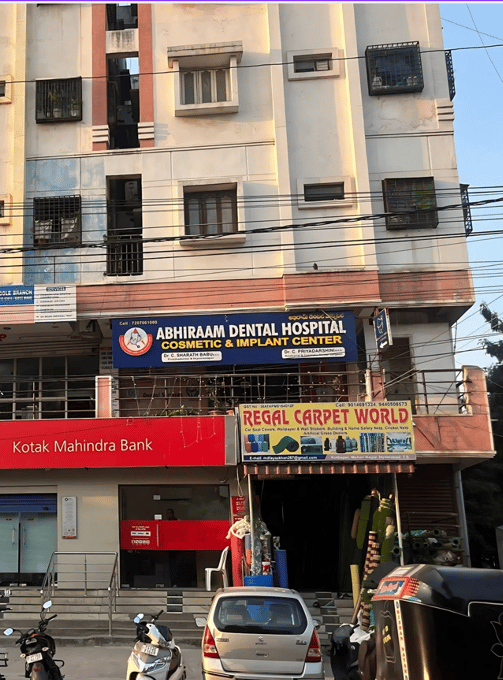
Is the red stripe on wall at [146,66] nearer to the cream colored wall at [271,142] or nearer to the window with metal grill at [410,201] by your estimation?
the cream colored wall at [271,142]

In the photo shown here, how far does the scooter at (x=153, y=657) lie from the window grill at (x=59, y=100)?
49.3ft

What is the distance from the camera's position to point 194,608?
16.0 meters

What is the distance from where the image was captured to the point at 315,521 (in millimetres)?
19344

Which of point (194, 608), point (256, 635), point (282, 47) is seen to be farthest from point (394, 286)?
point (256, 635)

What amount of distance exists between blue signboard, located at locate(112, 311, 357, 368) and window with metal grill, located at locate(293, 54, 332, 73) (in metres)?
6.86

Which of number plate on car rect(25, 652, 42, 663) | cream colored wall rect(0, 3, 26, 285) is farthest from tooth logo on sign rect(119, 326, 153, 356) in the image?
number plate on car rect(25, 652, 42, 663)

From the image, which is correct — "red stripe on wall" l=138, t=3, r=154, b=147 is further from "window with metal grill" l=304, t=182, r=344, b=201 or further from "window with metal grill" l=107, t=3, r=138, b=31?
"window with metal grill" l=304, t=182, r=344, b=201

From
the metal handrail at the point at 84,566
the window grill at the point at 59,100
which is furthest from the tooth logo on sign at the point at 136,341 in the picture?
the window grill at the point at 59,100

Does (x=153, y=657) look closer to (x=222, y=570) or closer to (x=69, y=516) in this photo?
(x=222, y=570)

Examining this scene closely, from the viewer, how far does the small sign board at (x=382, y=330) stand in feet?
57.7

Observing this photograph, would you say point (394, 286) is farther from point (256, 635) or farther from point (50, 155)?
point (256, 635)

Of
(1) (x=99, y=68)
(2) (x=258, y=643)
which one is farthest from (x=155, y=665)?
(1) (x=99, y=68)

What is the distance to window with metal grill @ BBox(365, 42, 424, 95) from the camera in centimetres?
1989

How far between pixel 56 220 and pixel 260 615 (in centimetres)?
1317
